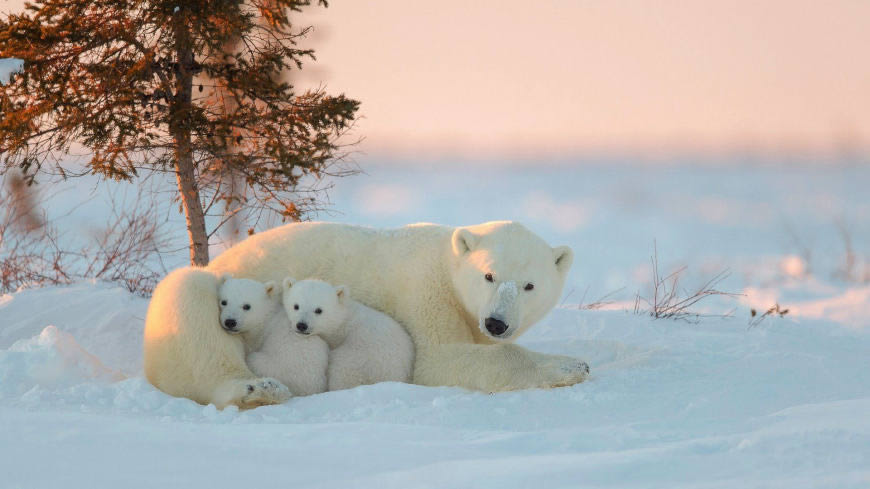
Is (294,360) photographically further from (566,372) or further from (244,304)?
(566,372)

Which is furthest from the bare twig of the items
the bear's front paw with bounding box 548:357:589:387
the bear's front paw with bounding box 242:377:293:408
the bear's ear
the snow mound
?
the snow mound

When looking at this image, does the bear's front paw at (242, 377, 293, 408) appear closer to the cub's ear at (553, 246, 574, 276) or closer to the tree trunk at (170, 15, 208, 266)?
the cub's ear at (553, 246, 574, 276)

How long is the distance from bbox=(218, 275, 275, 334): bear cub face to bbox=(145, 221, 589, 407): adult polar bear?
65 millimetres

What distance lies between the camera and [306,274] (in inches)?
208

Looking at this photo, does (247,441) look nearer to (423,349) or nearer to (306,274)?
(423,349)

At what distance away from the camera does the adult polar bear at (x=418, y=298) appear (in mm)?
4547

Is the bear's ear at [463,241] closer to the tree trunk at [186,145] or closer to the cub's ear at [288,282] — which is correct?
the cub's ear at [288,282]

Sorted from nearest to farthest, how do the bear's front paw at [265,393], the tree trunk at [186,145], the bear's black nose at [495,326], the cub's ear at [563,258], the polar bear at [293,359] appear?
1. the bear's front paw at [265,393]
2. the bear's black nose at [495,326]
3. the polar bear at [293,359]
4. the cub's ear at [563,258]
5. the tree trunk at [186,145]

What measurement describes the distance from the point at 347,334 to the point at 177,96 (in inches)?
116

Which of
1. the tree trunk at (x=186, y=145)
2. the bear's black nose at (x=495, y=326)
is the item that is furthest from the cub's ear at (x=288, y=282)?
the tree trunk at (x=186, y=145)

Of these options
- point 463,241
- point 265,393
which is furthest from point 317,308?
point 463,241

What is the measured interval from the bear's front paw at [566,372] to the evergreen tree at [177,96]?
277cm

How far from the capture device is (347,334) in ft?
15.9

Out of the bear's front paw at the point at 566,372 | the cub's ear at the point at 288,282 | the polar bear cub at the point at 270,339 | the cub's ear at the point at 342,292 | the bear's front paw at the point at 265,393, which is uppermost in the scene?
the cub's ear at the point at 288,282
